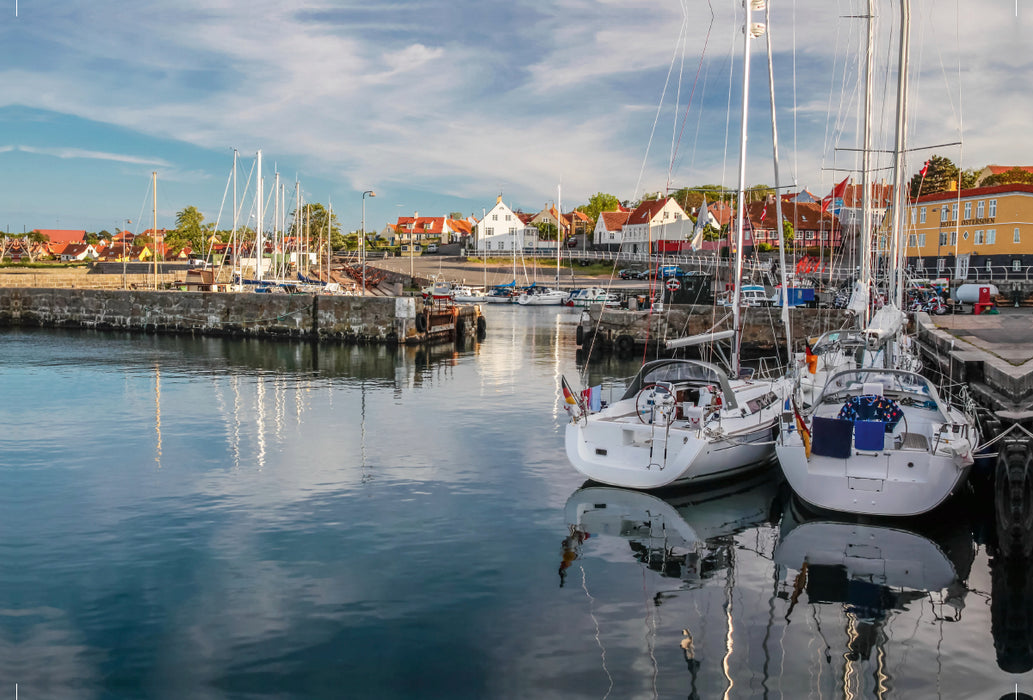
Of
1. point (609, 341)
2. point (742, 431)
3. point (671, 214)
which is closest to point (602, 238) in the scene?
point (671, 214)

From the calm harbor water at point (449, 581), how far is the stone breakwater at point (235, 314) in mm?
27031

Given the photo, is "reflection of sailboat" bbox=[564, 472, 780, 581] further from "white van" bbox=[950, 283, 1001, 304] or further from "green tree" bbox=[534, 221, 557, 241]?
"green tree" bbox=[534, 221, 557, 241]

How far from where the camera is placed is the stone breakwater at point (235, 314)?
5012 cm

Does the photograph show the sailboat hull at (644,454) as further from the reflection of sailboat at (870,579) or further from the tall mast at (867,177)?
the tall mast at (867,177)

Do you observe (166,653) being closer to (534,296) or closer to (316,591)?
(316,591)

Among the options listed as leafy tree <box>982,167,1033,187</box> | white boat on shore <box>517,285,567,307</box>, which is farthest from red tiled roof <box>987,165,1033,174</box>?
white boat on shore <box>517,285,567,307</box>

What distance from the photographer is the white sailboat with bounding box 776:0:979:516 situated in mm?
14430

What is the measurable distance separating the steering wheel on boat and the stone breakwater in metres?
32.0

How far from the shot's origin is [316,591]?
38.8 feet

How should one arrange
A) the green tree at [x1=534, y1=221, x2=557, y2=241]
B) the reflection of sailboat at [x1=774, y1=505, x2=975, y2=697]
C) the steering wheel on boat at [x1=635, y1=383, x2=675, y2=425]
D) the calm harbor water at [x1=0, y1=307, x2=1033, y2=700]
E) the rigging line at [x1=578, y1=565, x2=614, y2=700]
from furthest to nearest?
the green tree at [x1=534, y1=221, x2=557, y2=241] → the steering wheel on boat at [x1=635, y1=383, x2=675, y2=425] → the reflection of sailboat at [x1=774, y1=505, x2=975, y2=697] → the calm harbor water at [x1=0, y1=307, x2=1033, y2=700] → the rigging line at [x1=578, y1=565, x2=614, y2=700]

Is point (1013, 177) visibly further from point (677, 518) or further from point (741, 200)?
point (677, 518)

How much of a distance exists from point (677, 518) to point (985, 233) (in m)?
68.1

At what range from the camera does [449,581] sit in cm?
1227

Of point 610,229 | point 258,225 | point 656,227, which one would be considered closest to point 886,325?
point 258,225
